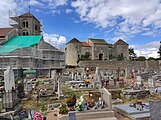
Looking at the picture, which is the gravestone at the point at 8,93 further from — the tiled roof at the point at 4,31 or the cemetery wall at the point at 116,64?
the cemetery wall at the point at 116,64

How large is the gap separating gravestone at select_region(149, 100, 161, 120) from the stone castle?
51.2m

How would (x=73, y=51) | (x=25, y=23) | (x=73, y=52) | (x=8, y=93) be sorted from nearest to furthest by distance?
(x=8, y=93) → (x=25, y=23) → (x=73, y=52) → (x=73, y=51)

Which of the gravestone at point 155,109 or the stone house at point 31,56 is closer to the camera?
the gravestone at point 155,109

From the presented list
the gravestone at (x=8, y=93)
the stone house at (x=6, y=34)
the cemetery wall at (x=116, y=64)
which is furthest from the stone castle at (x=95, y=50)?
the gravestone at (x=8, y=93)

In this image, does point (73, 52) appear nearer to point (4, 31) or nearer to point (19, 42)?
point (19, 42)

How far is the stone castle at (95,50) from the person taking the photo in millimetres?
58469

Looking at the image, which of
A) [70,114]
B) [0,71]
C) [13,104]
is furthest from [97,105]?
[0,71]

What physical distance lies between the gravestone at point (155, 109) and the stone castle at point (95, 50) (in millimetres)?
51213

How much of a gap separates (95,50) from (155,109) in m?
54.0

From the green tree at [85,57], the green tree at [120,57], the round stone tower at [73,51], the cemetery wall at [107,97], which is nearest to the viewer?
the cemetery wall at [107,97]

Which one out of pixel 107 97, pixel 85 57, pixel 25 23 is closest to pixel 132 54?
pixel 85 57

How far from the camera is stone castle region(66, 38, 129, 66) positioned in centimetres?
5847

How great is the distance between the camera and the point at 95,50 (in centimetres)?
6041

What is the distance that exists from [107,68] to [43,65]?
19.8 meters
